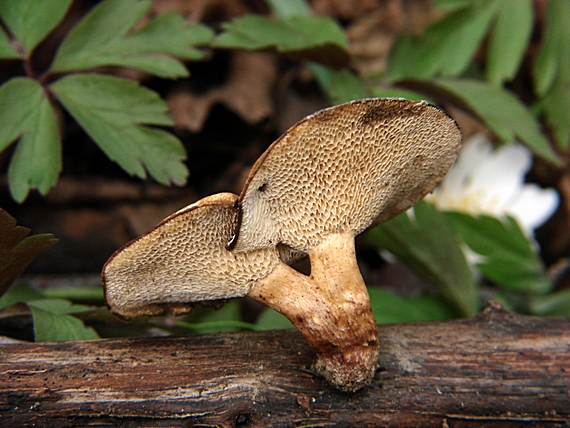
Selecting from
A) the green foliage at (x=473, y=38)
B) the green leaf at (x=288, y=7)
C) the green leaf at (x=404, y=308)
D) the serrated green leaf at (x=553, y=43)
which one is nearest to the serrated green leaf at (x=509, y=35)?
the green foliage at (x=473, y=38)

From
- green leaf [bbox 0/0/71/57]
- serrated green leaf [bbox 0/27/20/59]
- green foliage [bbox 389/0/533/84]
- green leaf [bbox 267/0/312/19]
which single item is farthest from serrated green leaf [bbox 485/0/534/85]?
serrated green leaf [bbox 0/27/20/59]

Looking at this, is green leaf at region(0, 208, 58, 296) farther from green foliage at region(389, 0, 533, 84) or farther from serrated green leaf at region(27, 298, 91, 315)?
green foliage at region(389, 0, 533, 84)

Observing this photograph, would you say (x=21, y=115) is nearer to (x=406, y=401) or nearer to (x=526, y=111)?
(x=406, y=401)

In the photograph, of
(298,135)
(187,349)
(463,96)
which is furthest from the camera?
(463,96)

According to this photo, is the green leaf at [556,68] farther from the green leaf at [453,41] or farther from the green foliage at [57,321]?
the green foliage at [57,321]

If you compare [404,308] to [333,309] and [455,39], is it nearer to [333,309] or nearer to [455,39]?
[333,309]

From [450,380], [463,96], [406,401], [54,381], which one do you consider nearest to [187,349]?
[54,381]
